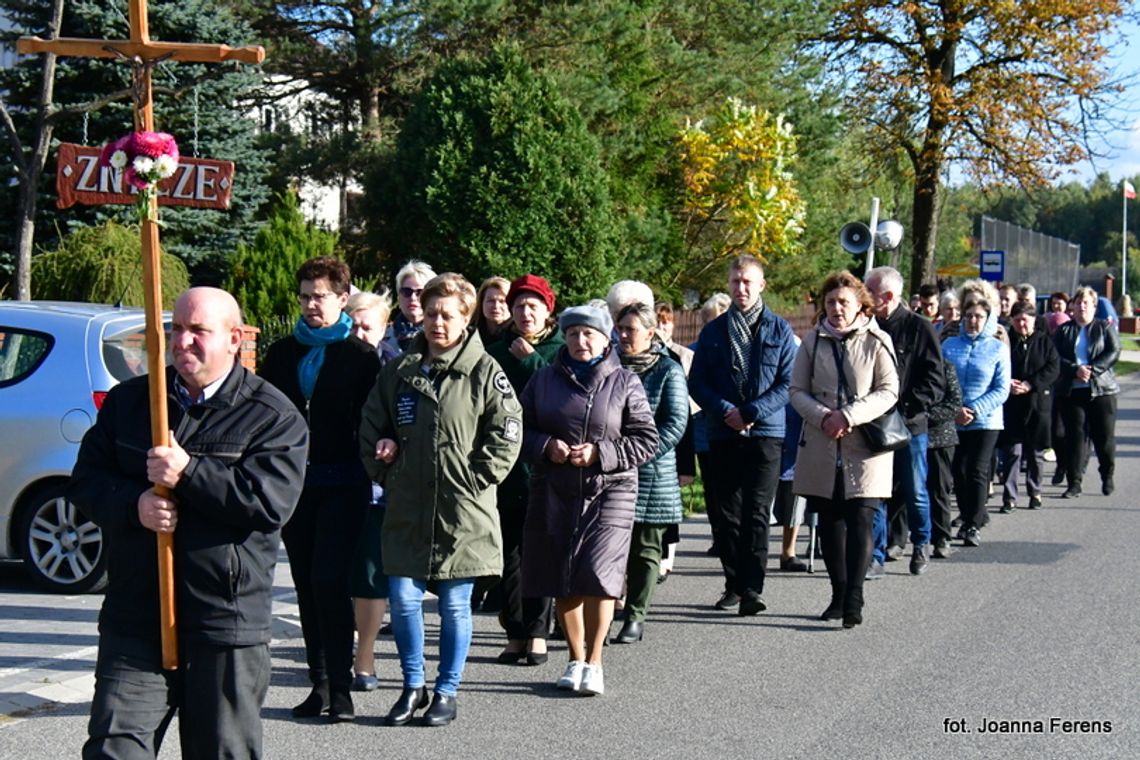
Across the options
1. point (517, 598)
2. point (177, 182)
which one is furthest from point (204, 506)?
point (517, 598)

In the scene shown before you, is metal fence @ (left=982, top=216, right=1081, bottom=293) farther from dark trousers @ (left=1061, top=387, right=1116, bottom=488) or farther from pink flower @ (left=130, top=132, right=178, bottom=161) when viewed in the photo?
pink flower @ (left=130, top=132, right=178, bottom=161)

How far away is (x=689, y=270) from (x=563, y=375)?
783 inches

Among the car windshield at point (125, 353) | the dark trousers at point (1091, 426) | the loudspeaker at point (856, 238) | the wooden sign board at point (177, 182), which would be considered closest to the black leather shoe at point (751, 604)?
the car windshield at point (125, 353)

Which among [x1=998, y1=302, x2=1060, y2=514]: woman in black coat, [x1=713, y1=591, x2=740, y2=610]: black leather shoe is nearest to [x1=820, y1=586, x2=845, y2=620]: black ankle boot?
[x1=713, y1=591, x2=740, y2=610]: black leather shoe

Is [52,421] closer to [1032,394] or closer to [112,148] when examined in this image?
[112,148]

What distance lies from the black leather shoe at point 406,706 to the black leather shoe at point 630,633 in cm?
178

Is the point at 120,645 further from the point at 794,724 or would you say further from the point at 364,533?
the point at 794,724

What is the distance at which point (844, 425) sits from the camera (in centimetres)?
845

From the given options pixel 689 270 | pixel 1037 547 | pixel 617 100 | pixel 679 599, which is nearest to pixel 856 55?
pixel 689 270

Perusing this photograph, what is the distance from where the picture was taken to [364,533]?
6.74 meters

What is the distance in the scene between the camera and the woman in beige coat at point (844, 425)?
8.49m

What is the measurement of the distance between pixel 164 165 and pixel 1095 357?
12.3m

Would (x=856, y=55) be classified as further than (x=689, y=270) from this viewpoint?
Yes

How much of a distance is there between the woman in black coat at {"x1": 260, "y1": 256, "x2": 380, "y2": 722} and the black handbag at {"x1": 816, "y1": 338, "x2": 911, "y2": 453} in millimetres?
3114
